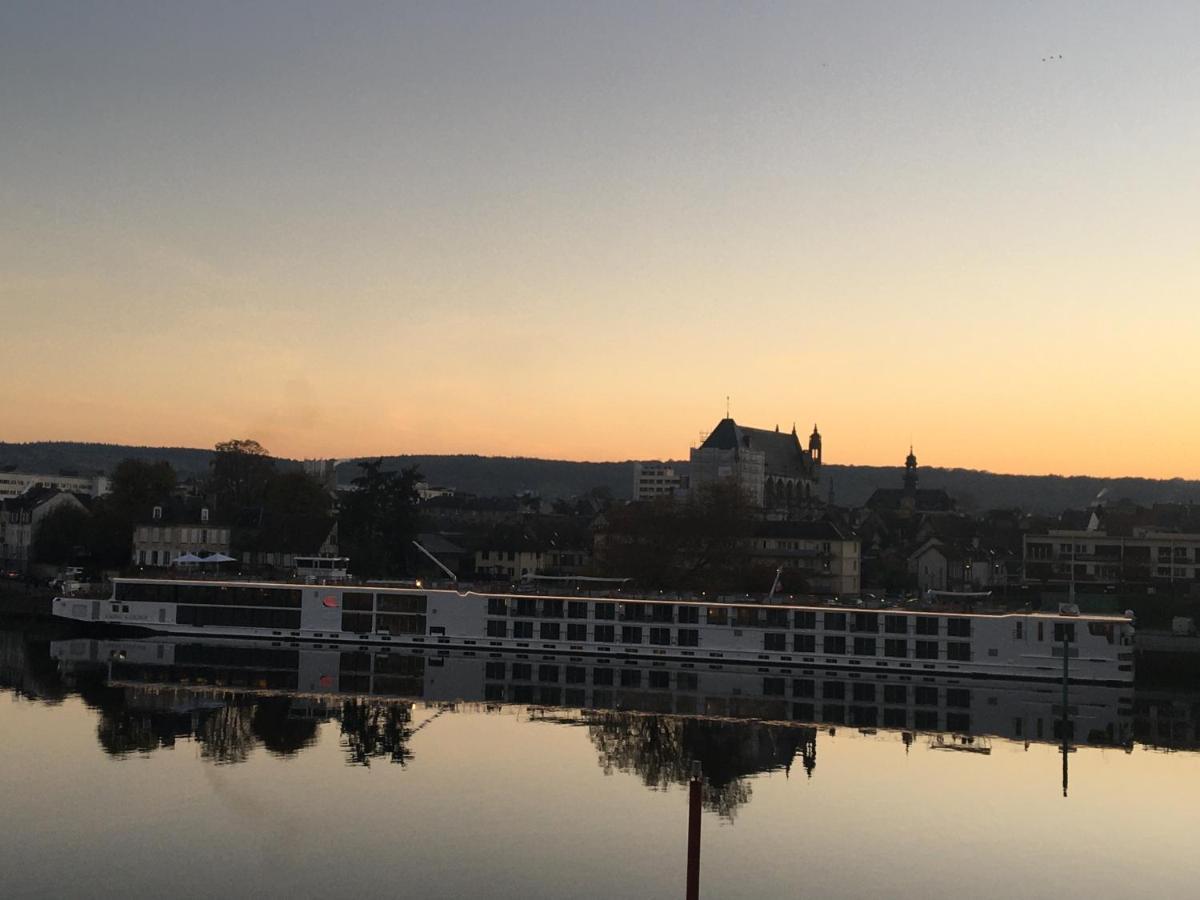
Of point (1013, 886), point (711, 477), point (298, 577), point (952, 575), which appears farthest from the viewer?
point (711, 477)

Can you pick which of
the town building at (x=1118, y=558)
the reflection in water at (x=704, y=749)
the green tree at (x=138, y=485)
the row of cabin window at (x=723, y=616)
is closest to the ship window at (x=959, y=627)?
the row of cabin window at (x=723, y=616)

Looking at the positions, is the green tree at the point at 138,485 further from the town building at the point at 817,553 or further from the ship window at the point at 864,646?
the ship window at the point at 864,646

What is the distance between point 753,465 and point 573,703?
13201 cm

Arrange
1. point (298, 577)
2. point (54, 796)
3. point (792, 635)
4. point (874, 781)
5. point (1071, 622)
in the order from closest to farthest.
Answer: point (54, 796), point (874, 781), point (1071, 622), point (792, 635), point (298, 577)

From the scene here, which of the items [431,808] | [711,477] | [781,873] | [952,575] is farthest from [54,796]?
[711,477]

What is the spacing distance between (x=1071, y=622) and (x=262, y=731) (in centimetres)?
3672

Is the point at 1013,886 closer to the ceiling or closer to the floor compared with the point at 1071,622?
closer to the floor

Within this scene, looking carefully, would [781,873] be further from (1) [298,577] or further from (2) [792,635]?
(1) [298,577]

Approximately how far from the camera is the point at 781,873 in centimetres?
3192

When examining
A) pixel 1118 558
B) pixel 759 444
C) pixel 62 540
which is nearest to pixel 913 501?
pixel 759 444

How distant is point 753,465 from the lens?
185500mm

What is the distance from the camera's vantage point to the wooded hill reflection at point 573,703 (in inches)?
1783

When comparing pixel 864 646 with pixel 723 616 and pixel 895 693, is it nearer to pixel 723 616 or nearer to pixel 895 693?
pixel 723 616

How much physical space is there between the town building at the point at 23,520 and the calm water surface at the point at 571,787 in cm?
5809
